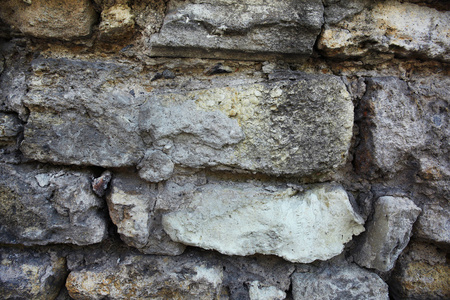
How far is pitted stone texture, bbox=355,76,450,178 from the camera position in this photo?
1.03 m

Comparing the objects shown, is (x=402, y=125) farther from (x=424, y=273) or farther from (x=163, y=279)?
(x=163, y=279)

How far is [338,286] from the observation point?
1.06 m

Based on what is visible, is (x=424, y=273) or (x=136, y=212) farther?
(x=424, y=273)

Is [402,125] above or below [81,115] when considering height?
above

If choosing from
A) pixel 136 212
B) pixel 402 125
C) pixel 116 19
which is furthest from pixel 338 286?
pixel 116 19

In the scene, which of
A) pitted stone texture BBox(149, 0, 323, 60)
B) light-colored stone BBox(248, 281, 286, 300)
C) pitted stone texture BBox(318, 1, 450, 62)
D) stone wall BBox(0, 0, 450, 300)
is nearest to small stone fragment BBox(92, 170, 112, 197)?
stone wall BBox(0, 0, 450, 300)

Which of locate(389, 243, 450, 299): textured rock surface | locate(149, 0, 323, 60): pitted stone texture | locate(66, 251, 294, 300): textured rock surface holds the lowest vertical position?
locate(66, 251, 294, 300): textured rock surface

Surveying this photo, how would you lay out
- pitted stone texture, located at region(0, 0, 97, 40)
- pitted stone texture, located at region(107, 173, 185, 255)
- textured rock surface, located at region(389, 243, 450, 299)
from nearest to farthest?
pitted stone texture, located at region(0, 0, 97, 40) < pitted stone texture, located at region(107, 173, 185, 255) < textured rock surface, located at region(389, 243, 450, 299)

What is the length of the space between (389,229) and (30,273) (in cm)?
138

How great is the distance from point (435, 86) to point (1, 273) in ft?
6.00

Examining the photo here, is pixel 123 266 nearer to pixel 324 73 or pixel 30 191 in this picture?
pixel 30 191

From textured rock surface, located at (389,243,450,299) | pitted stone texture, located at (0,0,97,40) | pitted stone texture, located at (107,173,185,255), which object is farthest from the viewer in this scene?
textured rock surface, located at (389,243,450,299)

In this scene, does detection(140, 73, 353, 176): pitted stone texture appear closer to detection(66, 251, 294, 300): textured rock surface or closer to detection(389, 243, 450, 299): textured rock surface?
detection(66, 251, 294, 300): textured rock surface

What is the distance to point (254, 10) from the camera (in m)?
0.93
